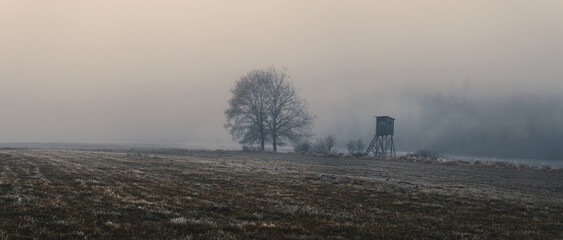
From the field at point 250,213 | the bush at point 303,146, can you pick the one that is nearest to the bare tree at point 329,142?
the bush at point 303,146

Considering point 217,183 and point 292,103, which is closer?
point 217,183

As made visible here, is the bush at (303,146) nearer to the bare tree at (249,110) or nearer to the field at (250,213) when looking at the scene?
the bare tree at (249,110)

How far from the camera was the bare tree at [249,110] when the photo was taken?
90750mm

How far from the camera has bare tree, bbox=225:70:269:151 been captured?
9075cm

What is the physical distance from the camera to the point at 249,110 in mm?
91812

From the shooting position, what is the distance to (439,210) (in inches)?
700

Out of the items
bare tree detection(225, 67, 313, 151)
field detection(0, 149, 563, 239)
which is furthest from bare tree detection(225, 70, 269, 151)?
field detection(0, 149, 563, 239)

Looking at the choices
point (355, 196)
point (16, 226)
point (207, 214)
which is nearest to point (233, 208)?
point (207, 214)

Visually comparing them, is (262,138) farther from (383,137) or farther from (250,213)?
(250,213)

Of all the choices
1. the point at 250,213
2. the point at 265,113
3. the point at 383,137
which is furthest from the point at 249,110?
the point at 250,213

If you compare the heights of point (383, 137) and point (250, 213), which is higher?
point (383, 137)

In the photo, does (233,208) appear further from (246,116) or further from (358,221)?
(246,116)

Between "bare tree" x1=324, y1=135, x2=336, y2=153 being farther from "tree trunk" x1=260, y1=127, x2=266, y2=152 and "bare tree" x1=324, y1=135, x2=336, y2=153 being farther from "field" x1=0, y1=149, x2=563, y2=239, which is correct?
"field" x1=0, y1=149, x2=563, y2=239

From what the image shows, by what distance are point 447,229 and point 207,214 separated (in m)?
9.09
